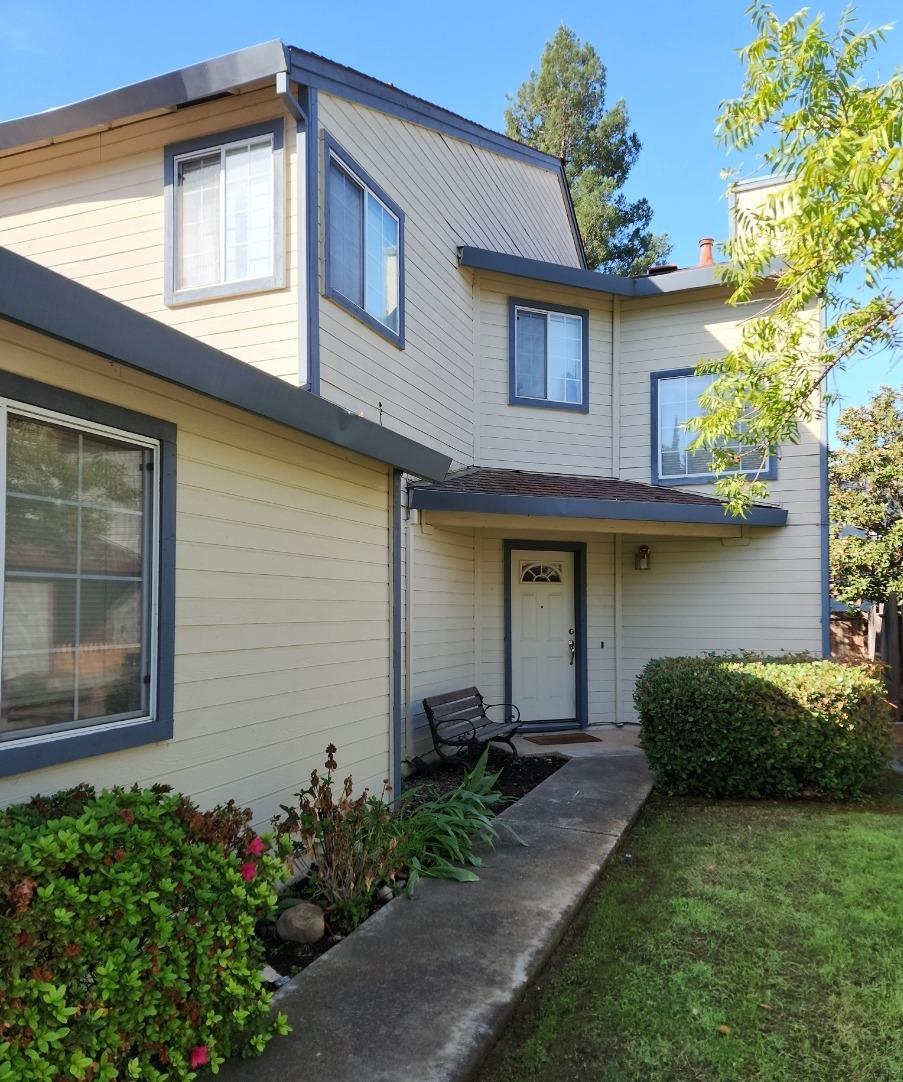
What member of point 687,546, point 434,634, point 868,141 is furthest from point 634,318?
point 868,141

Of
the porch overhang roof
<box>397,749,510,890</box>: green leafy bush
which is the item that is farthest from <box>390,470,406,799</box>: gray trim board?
the porch overhang roof

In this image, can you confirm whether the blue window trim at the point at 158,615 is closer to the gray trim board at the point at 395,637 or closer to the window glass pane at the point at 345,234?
the gray trim board at the point at 395,637

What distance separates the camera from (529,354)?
31.4 feet

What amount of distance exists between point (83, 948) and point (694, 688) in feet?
17.9

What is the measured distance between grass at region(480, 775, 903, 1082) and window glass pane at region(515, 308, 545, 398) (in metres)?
5.70

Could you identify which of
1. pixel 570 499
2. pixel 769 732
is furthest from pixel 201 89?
pixel 769 732

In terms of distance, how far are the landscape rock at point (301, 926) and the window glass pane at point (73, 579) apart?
129 cm

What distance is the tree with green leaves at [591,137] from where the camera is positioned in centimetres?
2348

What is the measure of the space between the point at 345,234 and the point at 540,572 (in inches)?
193

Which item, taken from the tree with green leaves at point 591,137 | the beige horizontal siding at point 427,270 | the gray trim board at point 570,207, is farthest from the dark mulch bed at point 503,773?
the tree with green leaves at point 591,137

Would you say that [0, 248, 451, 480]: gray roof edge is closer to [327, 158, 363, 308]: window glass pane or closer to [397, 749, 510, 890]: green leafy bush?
[327, 158, 363, 308]: window glass pane

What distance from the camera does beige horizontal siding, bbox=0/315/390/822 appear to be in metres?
3.34

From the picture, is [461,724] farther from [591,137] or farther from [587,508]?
[591,137]

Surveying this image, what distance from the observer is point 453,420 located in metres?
8.60
